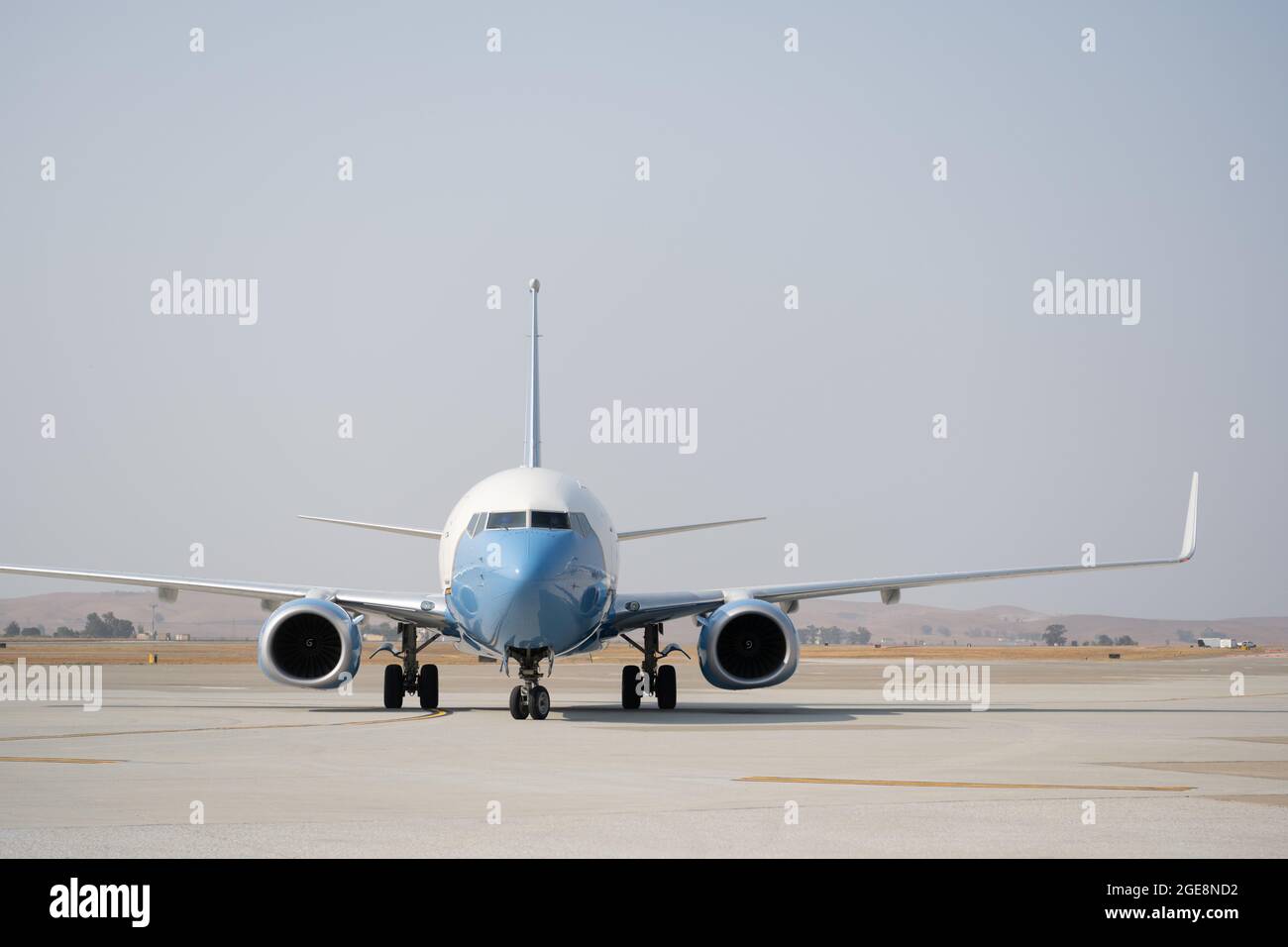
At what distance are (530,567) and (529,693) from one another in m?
2.56

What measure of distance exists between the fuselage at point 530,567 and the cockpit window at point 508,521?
0.02m

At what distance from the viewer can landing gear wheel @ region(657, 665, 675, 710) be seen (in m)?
28.5

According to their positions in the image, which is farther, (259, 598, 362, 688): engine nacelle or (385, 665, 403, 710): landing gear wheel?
(385, 665, 403, 710): landing gear wheel

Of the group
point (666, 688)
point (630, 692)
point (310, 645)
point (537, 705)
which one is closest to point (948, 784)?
point (537, 705)

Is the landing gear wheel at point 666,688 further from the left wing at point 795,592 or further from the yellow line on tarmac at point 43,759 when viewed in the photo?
the yellow line on tarmac at point 43,759

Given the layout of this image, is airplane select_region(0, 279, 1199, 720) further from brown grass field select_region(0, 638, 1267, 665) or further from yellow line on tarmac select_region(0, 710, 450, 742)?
brown grass field select_region(0, 638, 1267, 665)

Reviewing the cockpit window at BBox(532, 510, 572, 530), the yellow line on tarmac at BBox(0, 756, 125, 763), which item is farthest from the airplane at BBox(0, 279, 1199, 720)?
the yellow line on tarmac at BBox(0, 756, 125, 763)

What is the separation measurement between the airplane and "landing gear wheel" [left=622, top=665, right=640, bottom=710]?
27mm

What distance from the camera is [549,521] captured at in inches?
935
